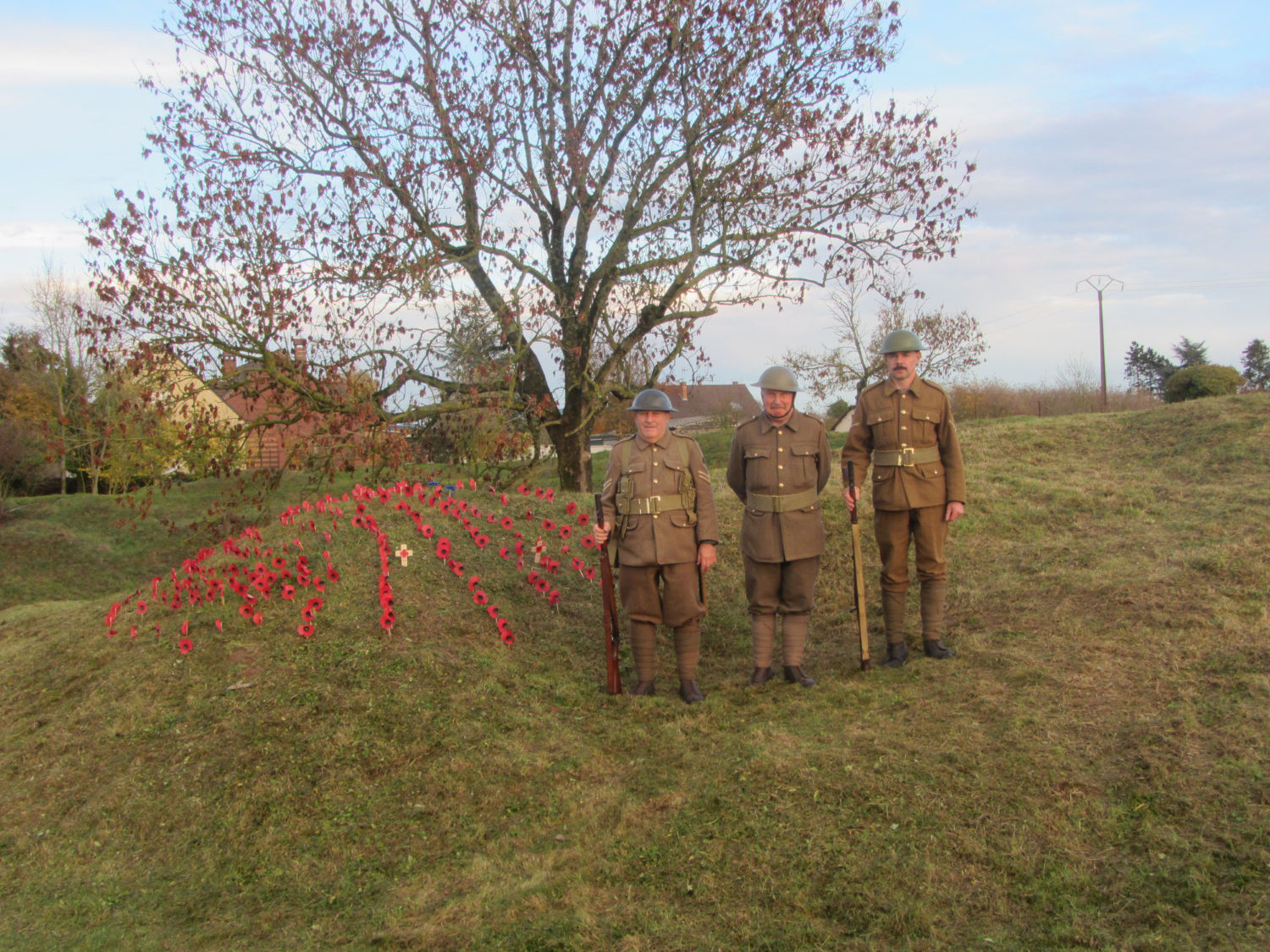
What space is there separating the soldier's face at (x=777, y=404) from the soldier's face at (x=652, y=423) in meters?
0.64

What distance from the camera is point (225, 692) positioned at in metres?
5.61

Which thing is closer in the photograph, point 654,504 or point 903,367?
point 654,504

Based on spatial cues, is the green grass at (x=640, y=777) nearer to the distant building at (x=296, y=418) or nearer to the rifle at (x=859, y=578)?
the rifle at (x=859, y=578)

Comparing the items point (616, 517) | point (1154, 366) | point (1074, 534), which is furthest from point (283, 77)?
point (1154, 366)

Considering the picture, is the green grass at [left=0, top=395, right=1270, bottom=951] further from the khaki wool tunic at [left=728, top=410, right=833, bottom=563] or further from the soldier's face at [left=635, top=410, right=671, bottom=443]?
the soldier's face at [left=635, top=410, right=671, bottom=443]

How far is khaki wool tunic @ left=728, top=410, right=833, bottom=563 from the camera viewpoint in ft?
19.5

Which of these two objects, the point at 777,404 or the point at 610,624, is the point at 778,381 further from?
the point at 610,624

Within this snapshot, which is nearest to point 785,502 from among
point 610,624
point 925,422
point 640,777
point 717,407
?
point 925,422

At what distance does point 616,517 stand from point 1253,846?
12.3 ft

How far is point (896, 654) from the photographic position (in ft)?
20.0

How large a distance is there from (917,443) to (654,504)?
1.83 meters

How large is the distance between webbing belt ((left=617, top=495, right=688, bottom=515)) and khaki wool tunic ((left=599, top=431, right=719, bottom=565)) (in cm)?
2

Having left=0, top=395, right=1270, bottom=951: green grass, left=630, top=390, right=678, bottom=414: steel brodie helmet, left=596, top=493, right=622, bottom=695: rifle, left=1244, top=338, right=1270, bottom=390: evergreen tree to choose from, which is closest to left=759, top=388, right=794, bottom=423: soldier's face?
left=630, top=390, right=678, bottom=414: steel brodie helmet

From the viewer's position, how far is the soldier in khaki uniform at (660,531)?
19.2ft
